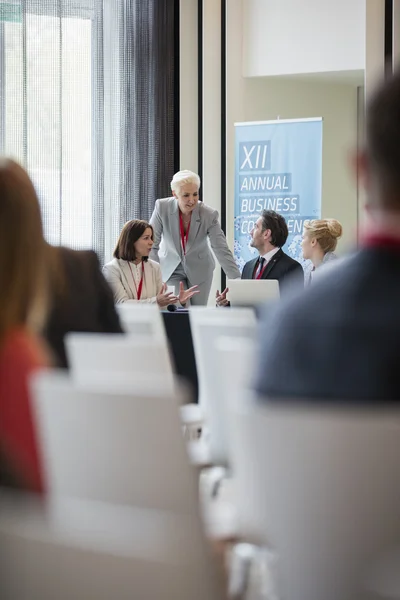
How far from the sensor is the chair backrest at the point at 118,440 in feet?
4.86

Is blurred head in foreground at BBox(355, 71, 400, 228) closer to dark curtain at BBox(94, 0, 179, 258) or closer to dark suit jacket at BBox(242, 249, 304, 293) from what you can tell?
dark suit jacket at BBox(242, 249, 304, 293)

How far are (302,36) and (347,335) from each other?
9173 mm

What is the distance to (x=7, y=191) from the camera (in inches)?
→ 62.4

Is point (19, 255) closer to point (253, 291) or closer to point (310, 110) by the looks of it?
point (253, 291)

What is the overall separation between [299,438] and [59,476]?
16.0 inches

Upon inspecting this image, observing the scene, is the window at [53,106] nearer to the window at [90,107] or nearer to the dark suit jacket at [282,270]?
the window at [90,107]

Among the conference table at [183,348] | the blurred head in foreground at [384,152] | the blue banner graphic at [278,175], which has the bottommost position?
the conference table at [183,348]

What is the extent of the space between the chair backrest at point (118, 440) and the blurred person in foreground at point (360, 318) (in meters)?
0.23

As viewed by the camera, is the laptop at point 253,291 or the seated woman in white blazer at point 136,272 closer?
the laptop at point 253,291

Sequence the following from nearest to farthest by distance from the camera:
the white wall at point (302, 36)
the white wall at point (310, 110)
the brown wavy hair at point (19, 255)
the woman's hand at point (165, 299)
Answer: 1. the brown wavy hair at point (19, 255)
2. the woman's hand at point (165, 299)
3. the white wall at point (302, 36)
4. the white wall at point (310, 110)

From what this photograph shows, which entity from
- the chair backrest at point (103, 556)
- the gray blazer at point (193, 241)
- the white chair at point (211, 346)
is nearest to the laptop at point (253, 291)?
the gray blazer at point (193, 241)

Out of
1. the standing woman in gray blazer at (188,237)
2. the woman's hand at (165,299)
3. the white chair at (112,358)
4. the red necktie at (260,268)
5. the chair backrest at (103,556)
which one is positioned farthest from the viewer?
the standing woman in gray blazer at (188,237)

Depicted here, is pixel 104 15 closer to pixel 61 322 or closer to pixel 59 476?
pixel 61 322

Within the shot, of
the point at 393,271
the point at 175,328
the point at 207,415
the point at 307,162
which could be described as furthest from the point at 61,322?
the point at 307,162
